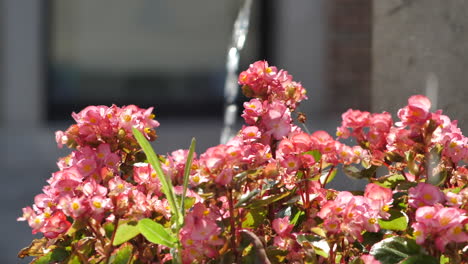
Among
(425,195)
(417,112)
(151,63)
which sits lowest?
(151,63)

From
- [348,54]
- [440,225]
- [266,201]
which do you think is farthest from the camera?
[348,54]

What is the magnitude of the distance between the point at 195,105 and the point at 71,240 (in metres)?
6.23

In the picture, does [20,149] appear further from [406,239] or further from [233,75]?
[406,239]

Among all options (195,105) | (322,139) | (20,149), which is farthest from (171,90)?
(322,139)

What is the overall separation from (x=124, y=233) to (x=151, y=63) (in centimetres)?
657

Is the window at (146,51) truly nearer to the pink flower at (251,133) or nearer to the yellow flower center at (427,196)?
the pink flower at (251,133)

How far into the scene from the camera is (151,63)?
761 cm

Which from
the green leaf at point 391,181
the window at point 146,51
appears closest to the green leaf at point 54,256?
the green leaf at point 391,181

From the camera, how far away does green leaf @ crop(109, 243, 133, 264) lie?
1172 millimetres

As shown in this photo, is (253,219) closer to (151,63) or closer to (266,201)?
(266,201)

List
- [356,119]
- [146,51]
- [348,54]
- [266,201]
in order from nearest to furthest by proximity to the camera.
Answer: [266,201], [356,119], [348,54], [146,51]

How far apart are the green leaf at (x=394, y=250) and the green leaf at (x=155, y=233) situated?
306 millimetres

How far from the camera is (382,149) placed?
4.88 ft

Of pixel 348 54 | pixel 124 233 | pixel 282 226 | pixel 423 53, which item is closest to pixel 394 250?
pixel 282 226
